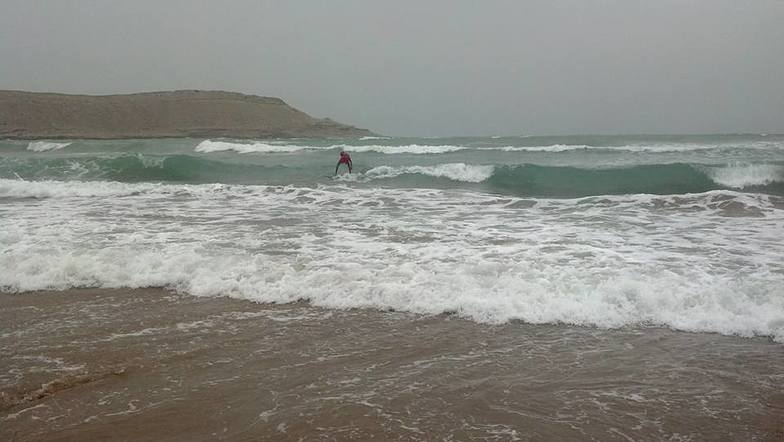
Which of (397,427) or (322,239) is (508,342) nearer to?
(397,427)

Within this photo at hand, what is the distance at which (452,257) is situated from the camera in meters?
7.16

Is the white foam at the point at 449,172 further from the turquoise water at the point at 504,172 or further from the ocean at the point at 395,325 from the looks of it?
the ocean at the point at 395,325

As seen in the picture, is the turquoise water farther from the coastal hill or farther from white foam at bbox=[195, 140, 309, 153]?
the coastal hill

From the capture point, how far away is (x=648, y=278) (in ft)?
19.7

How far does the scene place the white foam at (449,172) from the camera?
21.0 metres

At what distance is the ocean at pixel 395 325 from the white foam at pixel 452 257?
3 cm

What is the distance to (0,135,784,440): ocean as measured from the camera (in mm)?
3367

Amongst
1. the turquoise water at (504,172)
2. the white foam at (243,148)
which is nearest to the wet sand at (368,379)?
the turquoise water at (504,172)

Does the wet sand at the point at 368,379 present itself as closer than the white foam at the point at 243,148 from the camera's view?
Yes

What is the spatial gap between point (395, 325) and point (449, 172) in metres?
16.8

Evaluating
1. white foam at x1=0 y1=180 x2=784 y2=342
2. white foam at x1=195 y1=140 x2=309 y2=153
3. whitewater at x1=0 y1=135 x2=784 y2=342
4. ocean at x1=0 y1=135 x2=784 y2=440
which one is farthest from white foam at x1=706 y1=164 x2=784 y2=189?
white foam at x1=195 y1=140 x2=309 y2=153

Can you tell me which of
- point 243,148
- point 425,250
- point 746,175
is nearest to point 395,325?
A: point 425,250

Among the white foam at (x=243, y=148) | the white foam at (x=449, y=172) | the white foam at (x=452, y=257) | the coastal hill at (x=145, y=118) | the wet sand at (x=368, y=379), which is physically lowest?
the wet sand at (x=368, y=379)

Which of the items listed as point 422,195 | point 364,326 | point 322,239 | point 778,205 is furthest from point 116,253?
point 778,205
